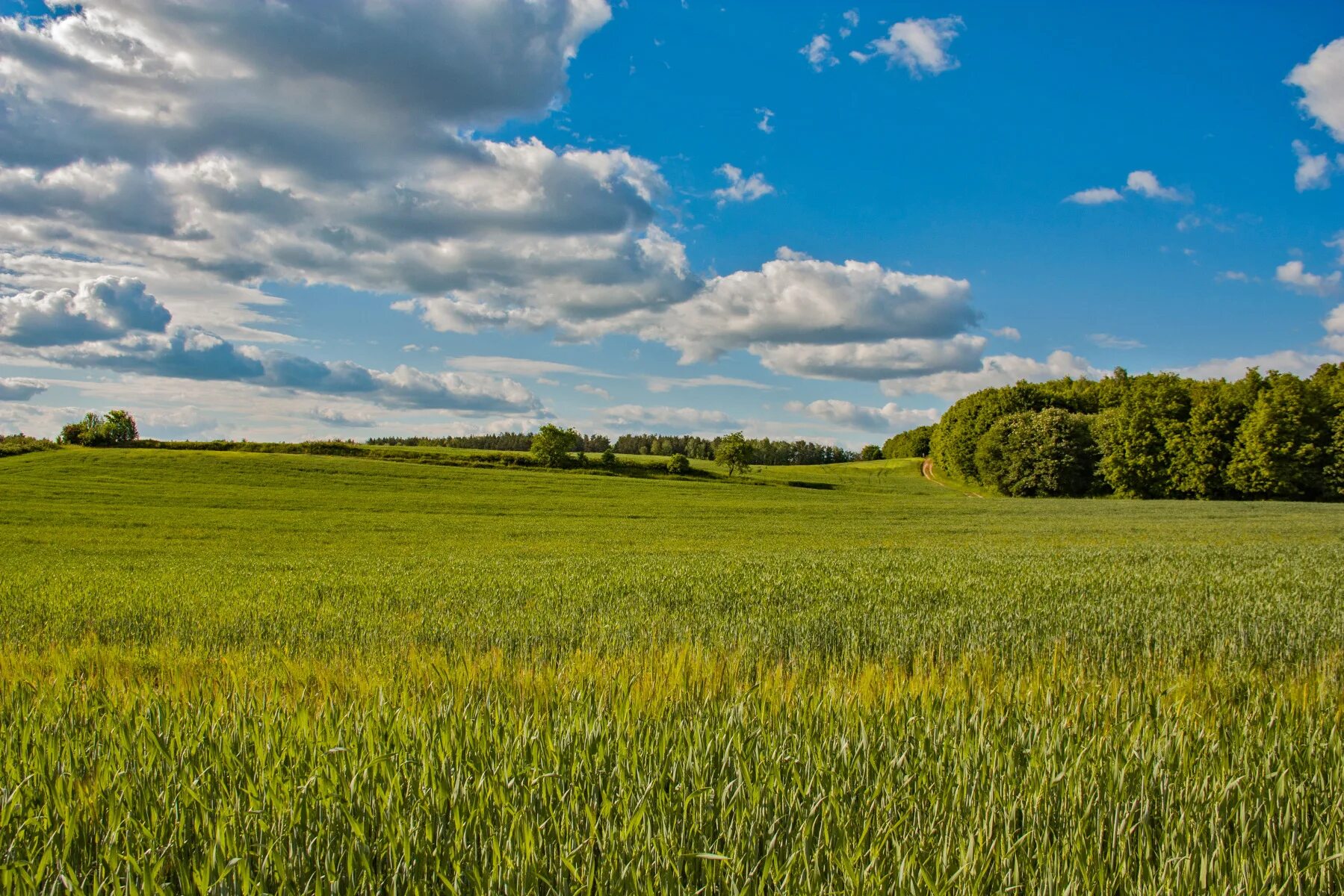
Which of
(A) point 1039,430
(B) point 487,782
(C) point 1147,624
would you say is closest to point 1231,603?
(C) point 1147,624

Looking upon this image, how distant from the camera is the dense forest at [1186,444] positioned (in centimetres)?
6719

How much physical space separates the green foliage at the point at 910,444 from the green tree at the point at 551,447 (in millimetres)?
85506

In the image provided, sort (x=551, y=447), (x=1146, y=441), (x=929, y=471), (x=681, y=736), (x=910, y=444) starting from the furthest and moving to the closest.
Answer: (x=910, y=444) < (x=929, y=471) < (x=551, y=447) < (x=1146, y=441) < (x=681, y=736)

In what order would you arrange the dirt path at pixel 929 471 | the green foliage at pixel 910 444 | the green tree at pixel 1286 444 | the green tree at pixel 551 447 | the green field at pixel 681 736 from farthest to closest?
the green foliage at pixel 910 444
the dirt path at pixel 929 471
the green tree at pixel 551 447
the green tree at pixel 1286 444
the green field at pixel 681 736

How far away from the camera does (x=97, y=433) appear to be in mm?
80438

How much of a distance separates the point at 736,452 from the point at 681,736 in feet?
305

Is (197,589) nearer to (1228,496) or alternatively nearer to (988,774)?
(988,774)

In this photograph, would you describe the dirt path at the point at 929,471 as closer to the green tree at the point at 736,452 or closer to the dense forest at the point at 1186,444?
the dense forest at the point at 1186,444

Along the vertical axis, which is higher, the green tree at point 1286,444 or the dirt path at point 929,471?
the green tree at point 1286,444

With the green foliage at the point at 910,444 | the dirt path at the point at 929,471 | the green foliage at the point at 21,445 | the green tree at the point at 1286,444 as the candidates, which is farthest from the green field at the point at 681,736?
the green foliage at the point at 910,444

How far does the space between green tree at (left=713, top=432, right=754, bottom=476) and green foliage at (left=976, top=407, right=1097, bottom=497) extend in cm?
3036

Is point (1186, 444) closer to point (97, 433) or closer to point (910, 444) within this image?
point (910, 444)

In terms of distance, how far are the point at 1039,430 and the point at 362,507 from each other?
68329 millimetres

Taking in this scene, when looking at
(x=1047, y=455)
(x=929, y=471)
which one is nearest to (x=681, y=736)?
(x=1047, y=455)
